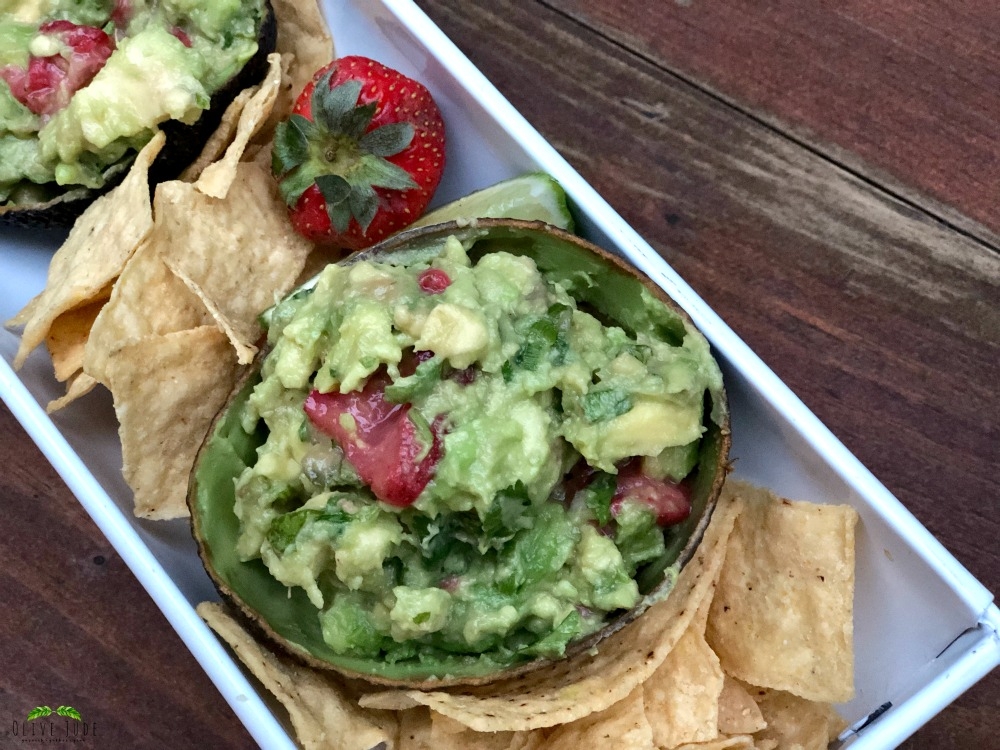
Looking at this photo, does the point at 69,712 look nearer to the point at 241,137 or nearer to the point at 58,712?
the point at 58,712

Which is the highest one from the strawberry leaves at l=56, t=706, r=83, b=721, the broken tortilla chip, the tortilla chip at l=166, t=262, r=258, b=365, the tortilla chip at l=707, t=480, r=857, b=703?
the broken tortilla chip

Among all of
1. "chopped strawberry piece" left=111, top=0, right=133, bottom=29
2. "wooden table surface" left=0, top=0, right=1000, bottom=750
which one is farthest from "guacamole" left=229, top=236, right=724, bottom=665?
"chopped strawberry piece" left=111, top=0, right=133, bottom=29

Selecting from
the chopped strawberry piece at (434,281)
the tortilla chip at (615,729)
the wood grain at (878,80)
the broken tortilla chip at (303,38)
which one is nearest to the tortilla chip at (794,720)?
the tortilla chip at (615,729)

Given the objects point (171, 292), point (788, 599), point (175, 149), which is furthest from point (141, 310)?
point (788, 599)

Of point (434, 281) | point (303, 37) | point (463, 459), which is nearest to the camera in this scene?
point (463, 459)

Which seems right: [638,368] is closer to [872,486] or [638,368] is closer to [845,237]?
[872,486]

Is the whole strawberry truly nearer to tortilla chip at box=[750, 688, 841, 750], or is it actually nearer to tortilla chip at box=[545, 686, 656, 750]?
tortilla chip at box=[545, 686, 656, 750]

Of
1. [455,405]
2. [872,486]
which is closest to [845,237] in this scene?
[872,486]
